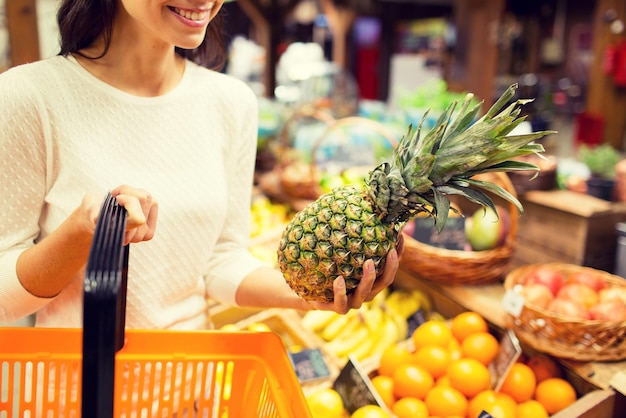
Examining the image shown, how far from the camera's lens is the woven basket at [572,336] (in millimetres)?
1588

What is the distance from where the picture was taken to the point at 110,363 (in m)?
0.65

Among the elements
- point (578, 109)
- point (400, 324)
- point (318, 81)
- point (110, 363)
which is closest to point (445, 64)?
point (578, 109)

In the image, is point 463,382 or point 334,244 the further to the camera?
point 463,382

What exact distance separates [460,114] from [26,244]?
0.96 metres

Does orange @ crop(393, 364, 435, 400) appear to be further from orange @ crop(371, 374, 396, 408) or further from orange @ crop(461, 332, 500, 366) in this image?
orange @ crop(461, 332, 500, 366)

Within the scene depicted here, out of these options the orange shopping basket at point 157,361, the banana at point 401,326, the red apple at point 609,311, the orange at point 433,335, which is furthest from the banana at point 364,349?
the orange shopping basket at point 157,361

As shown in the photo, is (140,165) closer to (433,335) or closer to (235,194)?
(235,194)

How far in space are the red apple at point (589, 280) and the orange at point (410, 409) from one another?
30.1 inches

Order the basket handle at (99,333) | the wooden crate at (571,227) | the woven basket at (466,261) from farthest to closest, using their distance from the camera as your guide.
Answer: the wooden crate at (571,227) → the woven basket at (466,261) → the basket handle at (99,333)

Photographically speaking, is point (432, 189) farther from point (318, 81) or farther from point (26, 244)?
Answer: point (318, 81)

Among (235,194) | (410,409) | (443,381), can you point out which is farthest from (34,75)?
(443,381)

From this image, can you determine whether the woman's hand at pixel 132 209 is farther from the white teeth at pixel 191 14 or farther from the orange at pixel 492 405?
the orange at pixel 492 405

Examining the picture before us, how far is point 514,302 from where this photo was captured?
1.74m

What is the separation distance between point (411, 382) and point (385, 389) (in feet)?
0.32
